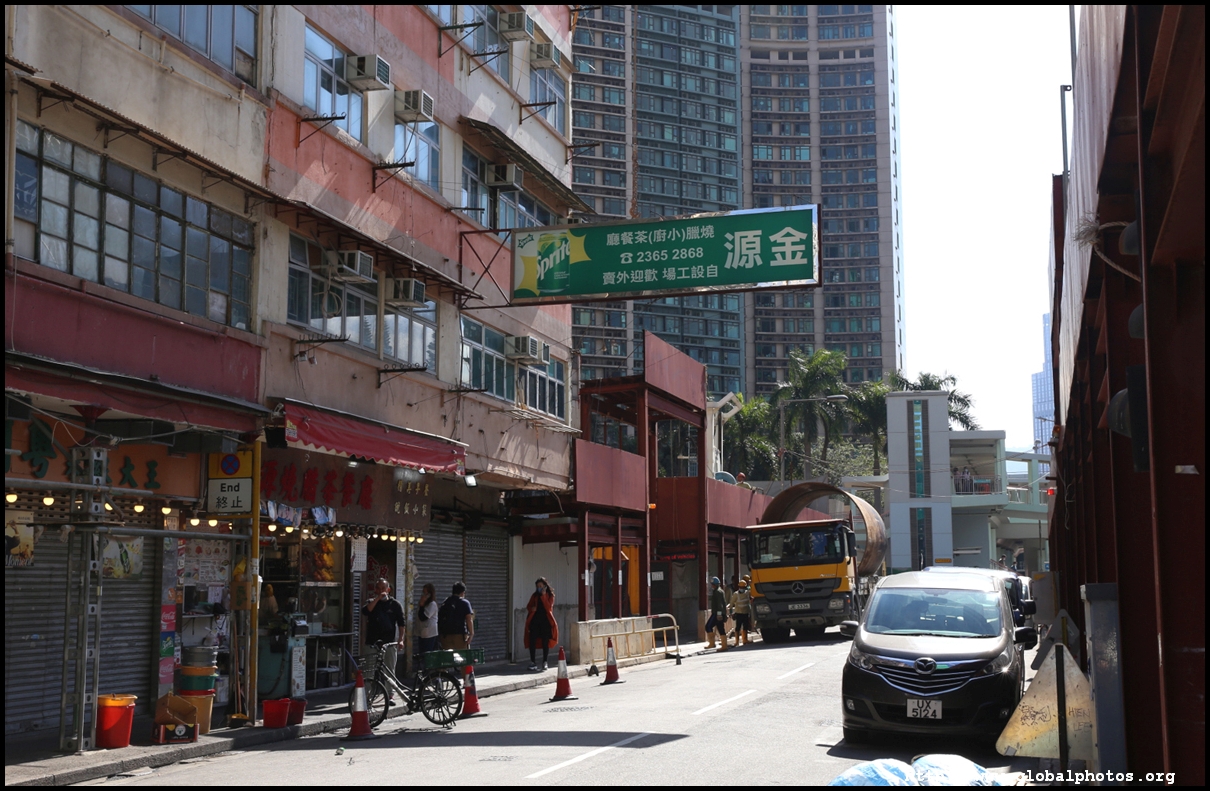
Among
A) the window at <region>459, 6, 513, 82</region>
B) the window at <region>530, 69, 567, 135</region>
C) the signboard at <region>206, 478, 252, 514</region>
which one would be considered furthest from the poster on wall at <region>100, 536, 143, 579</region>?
the window at <region>530, 69, 567, 135</region>

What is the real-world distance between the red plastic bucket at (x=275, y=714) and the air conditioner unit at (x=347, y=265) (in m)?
6.95

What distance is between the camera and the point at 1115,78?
667 centimetres

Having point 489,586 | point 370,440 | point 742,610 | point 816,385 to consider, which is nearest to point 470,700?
point 370,440

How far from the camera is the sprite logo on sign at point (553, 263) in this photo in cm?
2012

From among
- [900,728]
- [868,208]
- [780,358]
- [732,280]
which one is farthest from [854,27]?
[900,728]

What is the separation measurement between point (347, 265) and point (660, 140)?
93.3 meters

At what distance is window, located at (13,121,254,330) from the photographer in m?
13.2

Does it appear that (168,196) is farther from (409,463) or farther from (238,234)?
(409,463)

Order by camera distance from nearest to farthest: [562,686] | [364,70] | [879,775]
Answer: [879,775], [562,686], [364,70]

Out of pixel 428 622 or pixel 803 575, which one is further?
pixel 803 575

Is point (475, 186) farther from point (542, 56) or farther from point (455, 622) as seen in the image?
point (455, 622)

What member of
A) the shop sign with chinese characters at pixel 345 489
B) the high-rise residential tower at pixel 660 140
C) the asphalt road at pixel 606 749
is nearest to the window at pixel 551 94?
the shop sign with chinese characters at pixel 345 489

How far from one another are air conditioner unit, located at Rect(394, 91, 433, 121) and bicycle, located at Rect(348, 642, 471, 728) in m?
10.2

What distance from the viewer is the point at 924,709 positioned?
39.8 feet
